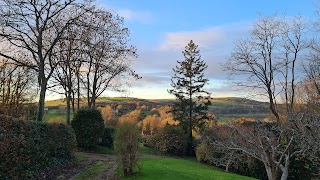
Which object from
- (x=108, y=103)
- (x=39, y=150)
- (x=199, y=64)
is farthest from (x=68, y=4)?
(x=108, y=103)

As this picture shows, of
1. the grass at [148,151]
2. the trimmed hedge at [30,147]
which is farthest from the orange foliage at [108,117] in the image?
the trimmed hedge at [30,147]

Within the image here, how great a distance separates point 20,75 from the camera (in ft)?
83.1

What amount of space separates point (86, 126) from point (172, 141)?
10687mm

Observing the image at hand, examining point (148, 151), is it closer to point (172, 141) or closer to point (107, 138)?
point (172, 141)

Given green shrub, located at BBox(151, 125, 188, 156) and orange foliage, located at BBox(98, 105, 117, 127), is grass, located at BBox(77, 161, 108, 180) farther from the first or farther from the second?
orange foliage, located at BBox(98, 105, 117, 127)

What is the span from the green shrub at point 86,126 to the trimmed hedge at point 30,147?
6.05 metres

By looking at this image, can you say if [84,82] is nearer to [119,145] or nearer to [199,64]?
[199,64]

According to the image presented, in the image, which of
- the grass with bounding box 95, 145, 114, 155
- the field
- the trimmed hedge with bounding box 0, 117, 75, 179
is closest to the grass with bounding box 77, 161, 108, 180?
the trimmed hedge with bounding box 0, 117, 75, 179

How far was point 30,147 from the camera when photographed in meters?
12.6

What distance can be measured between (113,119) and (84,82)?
7.94 meters

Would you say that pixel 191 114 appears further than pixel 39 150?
Yes

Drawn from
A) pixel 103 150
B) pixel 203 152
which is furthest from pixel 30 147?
pixel 203 152

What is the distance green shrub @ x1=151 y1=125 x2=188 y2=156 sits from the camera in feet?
102

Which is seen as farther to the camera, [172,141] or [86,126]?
[172,141]
